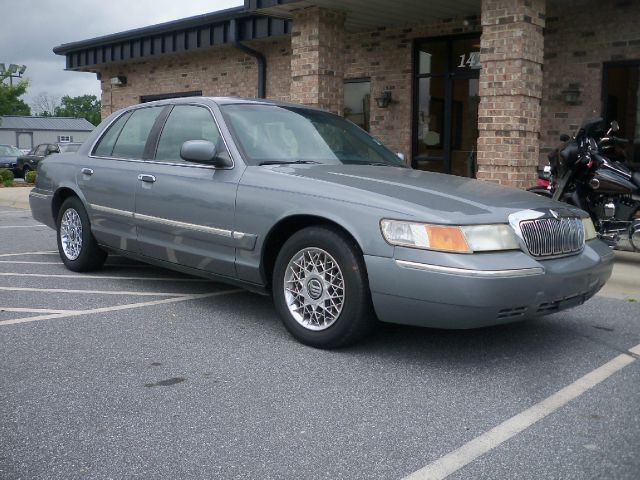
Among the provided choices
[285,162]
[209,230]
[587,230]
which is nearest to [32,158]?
[209,230]

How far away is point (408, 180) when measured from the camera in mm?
4680

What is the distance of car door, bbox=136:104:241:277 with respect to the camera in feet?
16.1

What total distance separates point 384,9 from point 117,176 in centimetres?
637

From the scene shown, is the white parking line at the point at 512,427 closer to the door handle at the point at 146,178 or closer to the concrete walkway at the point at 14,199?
the door handle at the point at 146,178

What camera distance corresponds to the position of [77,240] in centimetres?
666

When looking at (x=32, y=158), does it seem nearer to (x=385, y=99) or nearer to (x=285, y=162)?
(x=385, y=99)

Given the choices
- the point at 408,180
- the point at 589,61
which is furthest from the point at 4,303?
the point at 589,61

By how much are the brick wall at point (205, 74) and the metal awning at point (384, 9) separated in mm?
2886

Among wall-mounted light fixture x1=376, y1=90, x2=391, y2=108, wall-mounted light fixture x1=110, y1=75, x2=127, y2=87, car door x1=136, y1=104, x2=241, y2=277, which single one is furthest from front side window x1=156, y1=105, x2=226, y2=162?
wall-mounted light fixture x1=110, y1=75, x2=127, y2=87

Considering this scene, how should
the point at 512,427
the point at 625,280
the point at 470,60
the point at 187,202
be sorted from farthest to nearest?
the point at 470,60 → the point at 625,280 → the point at 187,202 → the point at 512,427

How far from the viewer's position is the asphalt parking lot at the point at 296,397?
9.50 ft

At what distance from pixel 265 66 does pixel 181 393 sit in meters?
11.9

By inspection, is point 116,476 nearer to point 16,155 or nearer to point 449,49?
point 449,49

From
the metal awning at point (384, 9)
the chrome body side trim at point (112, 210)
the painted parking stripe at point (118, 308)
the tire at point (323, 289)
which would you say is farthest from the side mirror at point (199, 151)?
the metal awning at point (384, 9)
